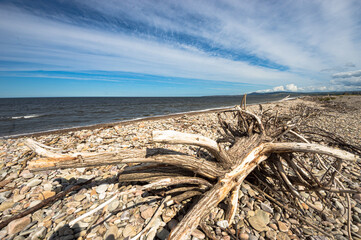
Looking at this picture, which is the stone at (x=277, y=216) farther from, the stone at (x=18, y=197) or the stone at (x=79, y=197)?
the stone at (x=18, y=197)

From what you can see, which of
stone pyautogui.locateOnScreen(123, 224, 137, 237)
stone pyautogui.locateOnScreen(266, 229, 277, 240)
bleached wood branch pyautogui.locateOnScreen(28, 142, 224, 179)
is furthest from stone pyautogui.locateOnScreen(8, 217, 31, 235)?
stone pyautogui.locateOnScreen(266, 229, 277, 240)

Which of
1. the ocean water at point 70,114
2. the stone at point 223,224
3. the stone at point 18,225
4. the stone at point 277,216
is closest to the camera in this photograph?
the stone at point 18,225

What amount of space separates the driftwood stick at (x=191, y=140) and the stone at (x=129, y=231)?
1478 millimetres

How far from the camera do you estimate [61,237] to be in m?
2.13

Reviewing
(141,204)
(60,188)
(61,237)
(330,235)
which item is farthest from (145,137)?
(330,235)

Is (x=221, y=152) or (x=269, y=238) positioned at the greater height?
(x=221, y=152)

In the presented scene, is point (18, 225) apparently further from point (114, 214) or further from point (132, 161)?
point (132, 161)

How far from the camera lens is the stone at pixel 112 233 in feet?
6.97

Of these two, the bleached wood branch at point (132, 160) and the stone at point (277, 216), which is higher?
the bleached wood branch at point (132, 160)

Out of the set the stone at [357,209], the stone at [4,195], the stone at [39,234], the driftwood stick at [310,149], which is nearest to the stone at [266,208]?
the driftwood stick at [310,149]

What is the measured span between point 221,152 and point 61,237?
106 inches

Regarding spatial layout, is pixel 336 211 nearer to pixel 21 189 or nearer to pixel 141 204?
pixel 141 204

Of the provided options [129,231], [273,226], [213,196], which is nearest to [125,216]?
[129,231]

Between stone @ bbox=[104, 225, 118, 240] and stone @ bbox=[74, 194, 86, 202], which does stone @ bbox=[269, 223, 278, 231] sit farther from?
stone @ bbox=[74, 194, 86, 202]
